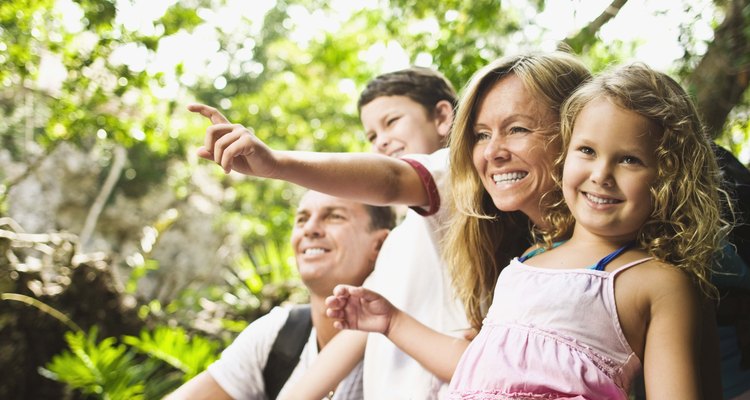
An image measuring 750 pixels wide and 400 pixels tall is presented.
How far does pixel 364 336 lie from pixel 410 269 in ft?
0.92

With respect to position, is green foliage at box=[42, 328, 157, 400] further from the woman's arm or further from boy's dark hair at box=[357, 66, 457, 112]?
boy's dark hair at box=[357, 66, 457, 112]

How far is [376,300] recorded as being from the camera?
1963mm

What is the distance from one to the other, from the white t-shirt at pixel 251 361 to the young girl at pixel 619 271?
103 cm

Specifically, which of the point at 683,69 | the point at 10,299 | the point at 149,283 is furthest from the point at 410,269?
the point at 149,283

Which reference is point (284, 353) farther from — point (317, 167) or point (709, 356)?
point (709, 356)

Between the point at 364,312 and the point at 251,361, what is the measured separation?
84 centimetres

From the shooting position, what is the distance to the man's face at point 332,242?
2549mm

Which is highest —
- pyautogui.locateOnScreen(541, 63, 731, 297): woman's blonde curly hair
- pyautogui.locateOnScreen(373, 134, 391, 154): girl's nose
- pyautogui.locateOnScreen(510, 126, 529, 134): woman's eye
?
pyautogui.locateOnScreen(373, 134, 391, 154): girl's nose

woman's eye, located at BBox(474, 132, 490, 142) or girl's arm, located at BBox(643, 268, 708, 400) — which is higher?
woman's eye, located at BBox(474, 132, 490, 142)

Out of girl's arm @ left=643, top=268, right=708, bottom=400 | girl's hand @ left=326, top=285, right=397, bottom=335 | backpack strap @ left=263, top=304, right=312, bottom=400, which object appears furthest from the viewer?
backpack strap @ left=263, top=304, right=312, bottom=400

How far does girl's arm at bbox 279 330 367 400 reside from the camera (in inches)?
87.6

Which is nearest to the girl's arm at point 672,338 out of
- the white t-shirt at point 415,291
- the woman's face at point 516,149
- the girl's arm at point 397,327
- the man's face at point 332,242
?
the woman's face at point 516,149

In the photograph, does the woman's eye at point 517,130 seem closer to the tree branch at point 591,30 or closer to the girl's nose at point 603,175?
the girl's nose at point 603,175

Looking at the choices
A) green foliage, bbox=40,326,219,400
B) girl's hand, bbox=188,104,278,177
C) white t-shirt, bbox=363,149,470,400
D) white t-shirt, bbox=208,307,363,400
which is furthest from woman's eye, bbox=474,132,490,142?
green foliage, bbox=40,326,219,400
